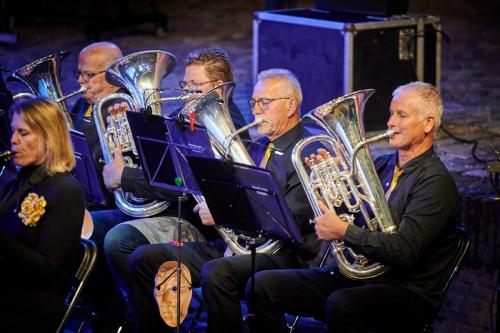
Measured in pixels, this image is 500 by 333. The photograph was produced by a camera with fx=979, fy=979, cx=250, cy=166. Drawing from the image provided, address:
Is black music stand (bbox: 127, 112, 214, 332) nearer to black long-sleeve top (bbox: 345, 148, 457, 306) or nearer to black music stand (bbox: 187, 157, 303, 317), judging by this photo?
black music stand (bbox: 187, 157, 303, 317)

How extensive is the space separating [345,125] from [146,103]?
1.40 meters

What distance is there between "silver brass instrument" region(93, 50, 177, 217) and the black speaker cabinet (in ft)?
6.88

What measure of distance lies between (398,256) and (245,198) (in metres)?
0.77

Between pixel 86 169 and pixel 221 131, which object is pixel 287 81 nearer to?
pixel 221 131

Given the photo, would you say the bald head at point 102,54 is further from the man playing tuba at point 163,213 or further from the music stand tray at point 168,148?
the music stand tray at point 168,148

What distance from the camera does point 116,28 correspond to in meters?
11.5

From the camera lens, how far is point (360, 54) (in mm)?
7508

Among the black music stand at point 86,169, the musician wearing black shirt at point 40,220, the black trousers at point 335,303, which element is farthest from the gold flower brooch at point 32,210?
the black trousers at point 335,303

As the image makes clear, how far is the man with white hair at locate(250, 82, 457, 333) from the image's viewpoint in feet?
15.1

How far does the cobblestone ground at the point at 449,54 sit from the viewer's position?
239 inches

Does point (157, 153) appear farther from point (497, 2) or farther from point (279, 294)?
point (497, 2)

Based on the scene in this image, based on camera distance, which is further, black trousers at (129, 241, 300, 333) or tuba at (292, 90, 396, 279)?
black trousers at (129, 241, 300, 333)

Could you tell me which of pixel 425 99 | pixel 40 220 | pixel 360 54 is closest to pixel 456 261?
pixel 425 99

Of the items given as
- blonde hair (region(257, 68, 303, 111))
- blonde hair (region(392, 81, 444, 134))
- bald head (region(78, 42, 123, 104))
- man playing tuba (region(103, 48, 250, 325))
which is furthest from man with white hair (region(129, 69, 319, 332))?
bald head (region(78, 42, 123, 104))
